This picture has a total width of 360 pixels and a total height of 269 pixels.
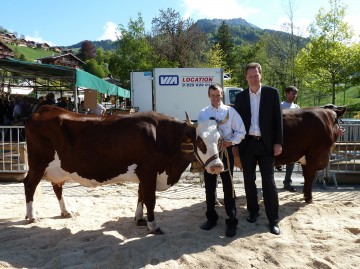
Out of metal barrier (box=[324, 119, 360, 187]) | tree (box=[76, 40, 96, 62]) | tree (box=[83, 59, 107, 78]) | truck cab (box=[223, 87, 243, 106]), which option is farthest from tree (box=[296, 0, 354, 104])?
tree (box=[76, 40, 96, 62])

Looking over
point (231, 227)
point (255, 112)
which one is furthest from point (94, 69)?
point (231, 227)

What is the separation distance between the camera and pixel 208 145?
4.45m

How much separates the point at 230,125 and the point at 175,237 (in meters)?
1.53

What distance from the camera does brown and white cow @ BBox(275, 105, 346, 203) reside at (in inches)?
233

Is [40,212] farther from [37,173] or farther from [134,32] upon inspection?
[134,32]

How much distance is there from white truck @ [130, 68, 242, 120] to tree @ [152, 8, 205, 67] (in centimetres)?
1403

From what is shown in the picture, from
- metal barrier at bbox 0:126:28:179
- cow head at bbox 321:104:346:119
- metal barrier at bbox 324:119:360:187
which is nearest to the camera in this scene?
cow head at bbox 321:104:346:119

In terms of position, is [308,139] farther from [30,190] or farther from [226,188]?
[30,190]

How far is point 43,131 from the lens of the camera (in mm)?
5090

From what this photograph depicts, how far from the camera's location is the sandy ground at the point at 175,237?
12.9ft

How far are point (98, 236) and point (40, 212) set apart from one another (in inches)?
60.9

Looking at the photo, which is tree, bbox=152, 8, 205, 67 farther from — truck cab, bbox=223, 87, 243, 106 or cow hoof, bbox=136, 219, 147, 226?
cow hoof, bbox=136, 219, 147, 226

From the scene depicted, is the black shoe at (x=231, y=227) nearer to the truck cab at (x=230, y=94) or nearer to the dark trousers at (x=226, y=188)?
the dark trousers at (x=226, y=188)

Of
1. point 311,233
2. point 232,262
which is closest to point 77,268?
point 232,262
